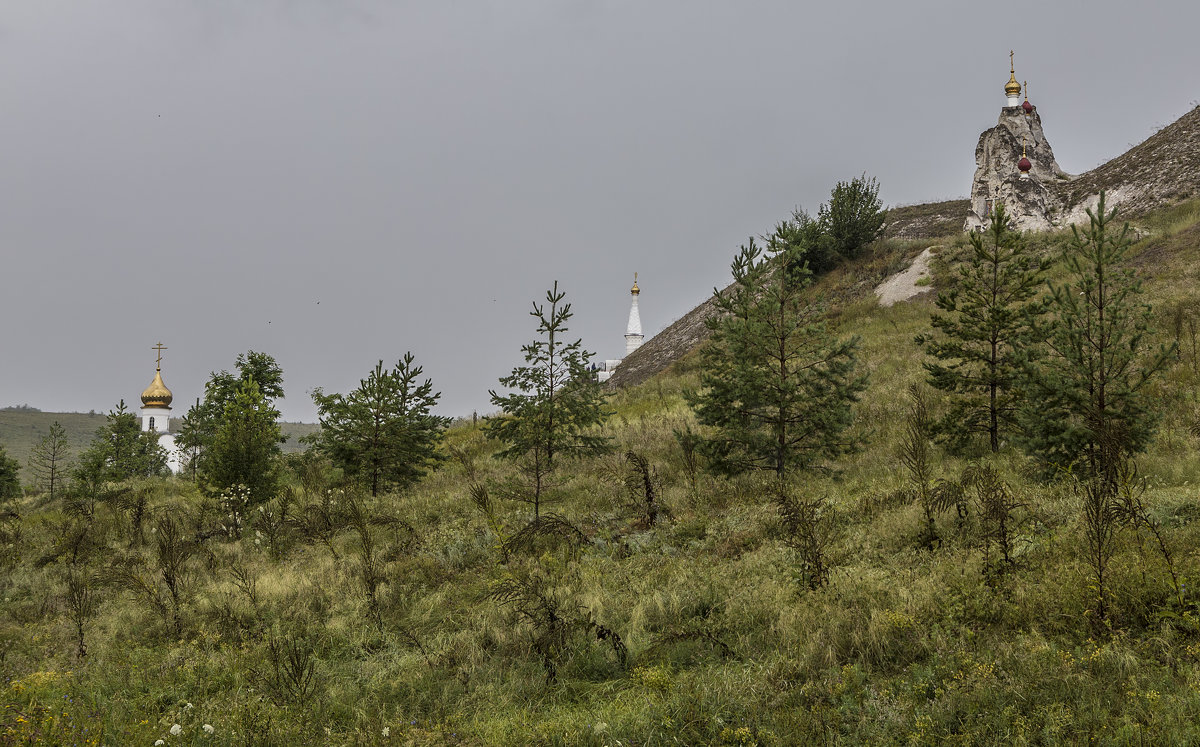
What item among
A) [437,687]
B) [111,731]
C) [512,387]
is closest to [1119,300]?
[437,687]

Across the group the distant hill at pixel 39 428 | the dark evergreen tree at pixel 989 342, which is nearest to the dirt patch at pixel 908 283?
the dark evergreen tree at pixel 989 342

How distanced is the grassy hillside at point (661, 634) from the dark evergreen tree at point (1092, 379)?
0.75m

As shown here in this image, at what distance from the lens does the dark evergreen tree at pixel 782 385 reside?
40.2 ft

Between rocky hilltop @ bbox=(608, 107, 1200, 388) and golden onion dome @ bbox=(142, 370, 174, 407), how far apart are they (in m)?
52.0

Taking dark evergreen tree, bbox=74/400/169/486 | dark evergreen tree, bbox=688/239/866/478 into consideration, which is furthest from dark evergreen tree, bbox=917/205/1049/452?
dark evergreen tree, bbox=74/400/169/486

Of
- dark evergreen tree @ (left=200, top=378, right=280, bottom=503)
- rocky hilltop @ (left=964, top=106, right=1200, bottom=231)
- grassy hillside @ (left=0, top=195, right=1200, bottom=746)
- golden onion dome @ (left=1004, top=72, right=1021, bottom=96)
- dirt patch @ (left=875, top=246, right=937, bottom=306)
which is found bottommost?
grassy hillside @ (left=0, top=195, right=1200, bottom=746)

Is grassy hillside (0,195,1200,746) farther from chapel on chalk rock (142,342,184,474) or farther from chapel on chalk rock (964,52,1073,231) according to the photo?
chapel on chalk rock (142,342,184,474)

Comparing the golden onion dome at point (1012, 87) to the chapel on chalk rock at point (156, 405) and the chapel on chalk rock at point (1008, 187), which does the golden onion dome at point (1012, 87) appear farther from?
the chapel on chalk rock at point (156, 405)

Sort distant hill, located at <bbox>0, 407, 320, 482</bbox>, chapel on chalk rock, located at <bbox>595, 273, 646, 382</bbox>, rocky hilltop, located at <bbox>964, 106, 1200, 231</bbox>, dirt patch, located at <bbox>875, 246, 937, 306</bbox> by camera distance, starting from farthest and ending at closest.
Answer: distant hill, located at <bbox>0, 407, 320, 482</bbox>
chapel on chalk rock, located at <bbox>595, 273, 646, 382</bbox>
rocky hilltop, located at <bbox>964, 106, 1200, 231</bbox>
dirt patch, located at <bbox>875, 246, 937, 306</bbox>

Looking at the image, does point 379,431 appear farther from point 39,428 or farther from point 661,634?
point 39,428

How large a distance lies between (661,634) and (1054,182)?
48.4m

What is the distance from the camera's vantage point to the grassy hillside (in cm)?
482

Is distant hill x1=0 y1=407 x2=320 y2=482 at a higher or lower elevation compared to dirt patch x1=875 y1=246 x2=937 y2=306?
higher

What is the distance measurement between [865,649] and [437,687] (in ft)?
13.8
